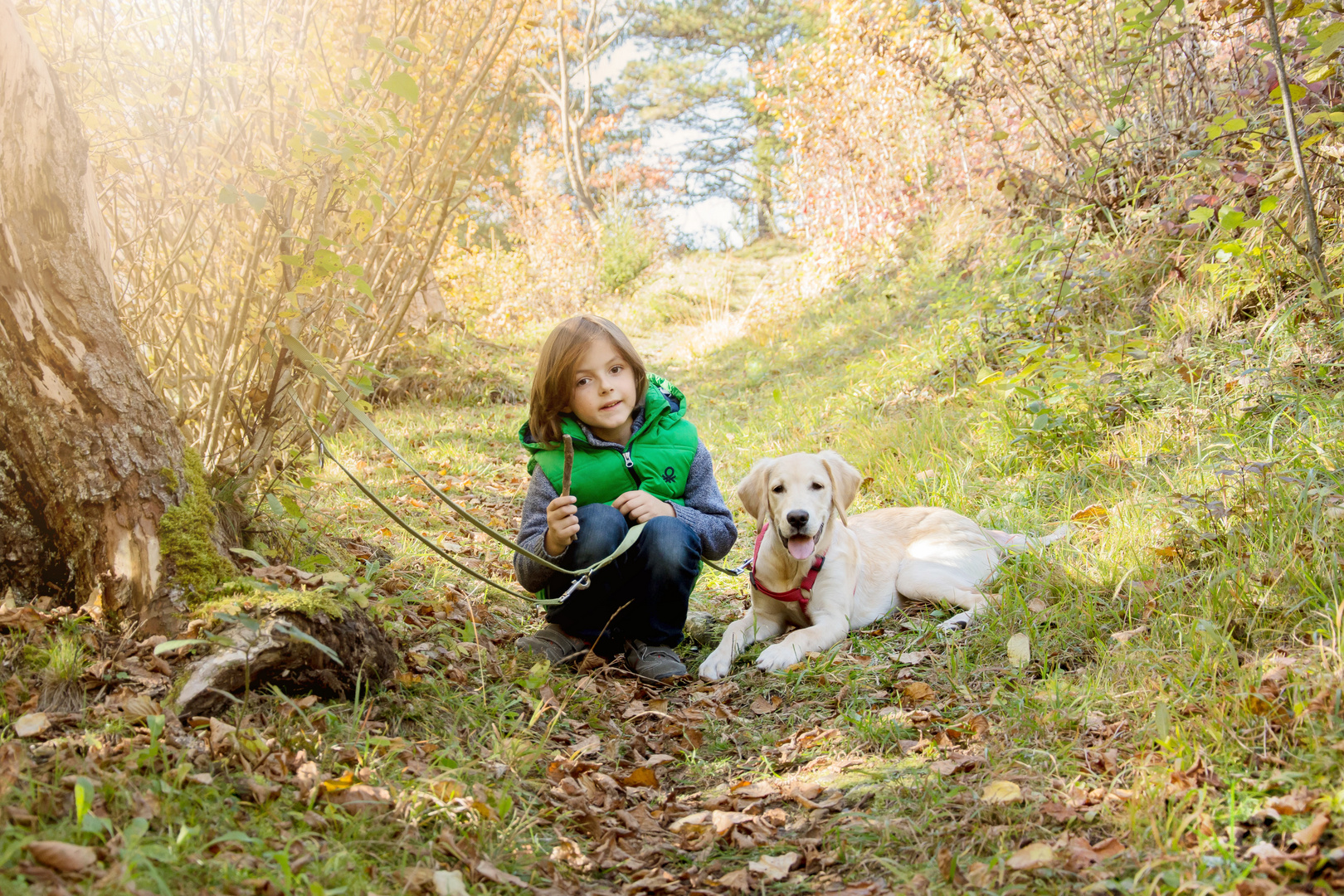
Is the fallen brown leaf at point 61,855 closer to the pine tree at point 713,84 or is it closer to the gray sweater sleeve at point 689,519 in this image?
the gray sweater sleeve at point 689,519

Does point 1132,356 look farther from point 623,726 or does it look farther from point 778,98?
point 778,98

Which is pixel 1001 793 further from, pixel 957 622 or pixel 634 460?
pixel 634 460

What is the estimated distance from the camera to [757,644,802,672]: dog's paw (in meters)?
3.47

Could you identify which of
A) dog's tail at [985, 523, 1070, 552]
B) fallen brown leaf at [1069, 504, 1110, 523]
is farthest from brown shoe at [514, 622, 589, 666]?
fallen brown leaf at [1069, 504, 1110, 523]

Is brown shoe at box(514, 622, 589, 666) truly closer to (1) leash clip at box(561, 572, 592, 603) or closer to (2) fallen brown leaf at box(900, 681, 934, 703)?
(1) leash clip at box(561, 572, 592, 603)

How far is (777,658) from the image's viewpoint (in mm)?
3494

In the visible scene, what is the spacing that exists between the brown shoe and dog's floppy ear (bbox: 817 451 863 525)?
4.27ft

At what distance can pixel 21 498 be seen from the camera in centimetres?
242

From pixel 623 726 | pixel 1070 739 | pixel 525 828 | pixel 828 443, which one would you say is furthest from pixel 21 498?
pixel 828 443

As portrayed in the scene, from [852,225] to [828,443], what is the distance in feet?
24.4

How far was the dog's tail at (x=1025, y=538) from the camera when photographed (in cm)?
377

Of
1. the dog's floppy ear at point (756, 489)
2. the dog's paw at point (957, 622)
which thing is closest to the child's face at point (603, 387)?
the dog's floppy ear at point (756, 489)

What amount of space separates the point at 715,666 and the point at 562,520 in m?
0.91

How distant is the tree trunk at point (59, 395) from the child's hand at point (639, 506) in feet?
5.07
